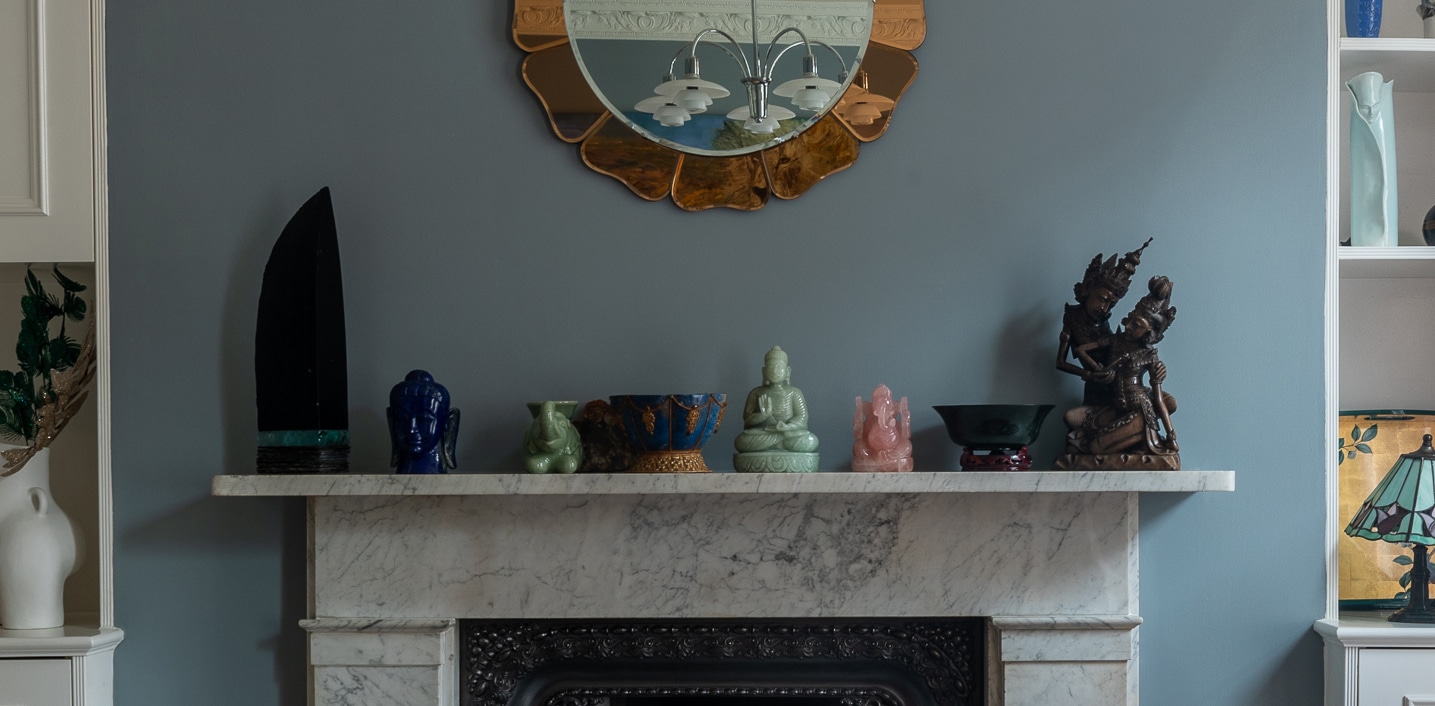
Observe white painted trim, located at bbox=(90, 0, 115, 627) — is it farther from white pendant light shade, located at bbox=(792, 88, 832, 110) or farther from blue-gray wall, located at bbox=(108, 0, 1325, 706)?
white pendant light shade, located at bbox=(792, 88, 832, 110)

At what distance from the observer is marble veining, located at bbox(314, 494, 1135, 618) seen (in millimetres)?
1749

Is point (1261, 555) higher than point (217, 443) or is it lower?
lower


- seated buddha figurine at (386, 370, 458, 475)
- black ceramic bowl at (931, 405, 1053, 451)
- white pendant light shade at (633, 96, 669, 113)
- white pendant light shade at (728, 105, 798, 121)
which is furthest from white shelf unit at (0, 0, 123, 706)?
black ceramic bowl at (931, 405, 1053, 451)

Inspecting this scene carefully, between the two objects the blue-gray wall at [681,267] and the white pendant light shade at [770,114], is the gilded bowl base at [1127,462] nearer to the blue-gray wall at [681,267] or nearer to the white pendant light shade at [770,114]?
the blue-gray wall at [681,267]

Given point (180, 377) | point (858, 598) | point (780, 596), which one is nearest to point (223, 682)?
point (180, 377)

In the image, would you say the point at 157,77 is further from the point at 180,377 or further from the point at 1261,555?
the point at 1261,555

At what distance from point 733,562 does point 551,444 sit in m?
0.38

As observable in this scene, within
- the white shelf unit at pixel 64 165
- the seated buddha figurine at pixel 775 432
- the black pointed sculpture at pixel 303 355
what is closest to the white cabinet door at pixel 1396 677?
the seated buddha figurine at pixel 775 432

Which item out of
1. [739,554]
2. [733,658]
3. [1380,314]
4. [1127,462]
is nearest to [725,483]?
[739,554]

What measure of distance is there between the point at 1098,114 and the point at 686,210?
76 cm

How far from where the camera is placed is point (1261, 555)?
1822 mm

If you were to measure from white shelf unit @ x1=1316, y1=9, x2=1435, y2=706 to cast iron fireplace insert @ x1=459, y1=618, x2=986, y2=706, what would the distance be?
0.64 m

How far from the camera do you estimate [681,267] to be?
1.83 metres

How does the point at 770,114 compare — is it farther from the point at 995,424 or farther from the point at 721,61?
the point at 995,424
